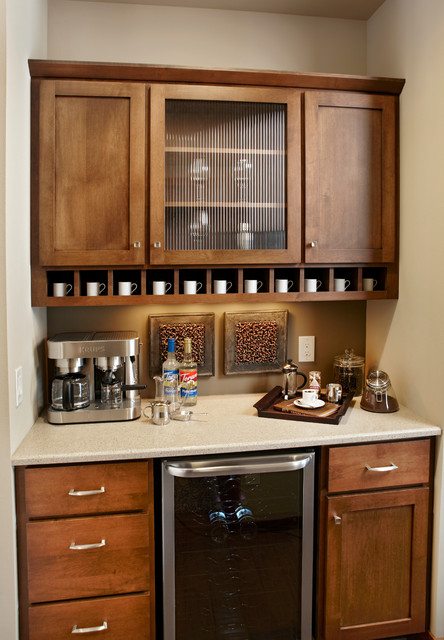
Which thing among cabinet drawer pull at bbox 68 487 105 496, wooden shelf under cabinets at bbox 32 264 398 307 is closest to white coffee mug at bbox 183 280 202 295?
wooden shelf under cabinets at bbox 32 264 398 307

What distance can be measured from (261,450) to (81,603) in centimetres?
81

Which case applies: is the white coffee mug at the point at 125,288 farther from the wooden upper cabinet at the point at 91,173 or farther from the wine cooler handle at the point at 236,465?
the wine cooler handle at the point at 236,465

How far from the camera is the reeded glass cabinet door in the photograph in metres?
2.01

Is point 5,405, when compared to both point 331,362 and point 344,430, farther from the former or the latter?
point 331,362

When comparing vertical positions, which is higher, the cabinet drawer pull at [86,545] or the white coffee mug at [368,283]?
the white coffee mug at [368,283]

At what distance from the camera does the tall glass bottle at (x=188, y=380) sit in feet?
7.22

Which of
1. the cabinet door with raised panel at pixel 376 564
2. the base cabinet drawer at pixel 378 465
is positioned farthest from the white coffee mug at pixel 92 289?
the cabinet door with raised panel at pixel 376 564

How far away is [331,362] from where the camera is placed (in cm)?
254

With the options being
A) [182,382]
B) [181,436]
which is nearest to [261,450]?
[181,436]

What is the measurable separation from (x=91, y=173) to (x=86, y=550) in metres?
1.39

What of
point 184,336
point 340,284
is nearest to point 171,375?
point 184,336

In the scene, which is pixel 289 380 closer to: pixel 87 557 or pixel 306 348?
pixel 306 348

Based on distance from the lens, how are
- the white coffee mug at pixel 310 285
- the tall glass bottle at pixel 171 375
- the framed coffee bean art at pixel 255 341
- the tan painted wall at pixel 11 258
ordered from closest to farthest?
1. the tan painted wall at pixel 11 258
2. the tall glass bottle at pixel 171 375
3. the white coffee mug at pixel 310 285
4. the framed coffee bean art at pixel 255 341

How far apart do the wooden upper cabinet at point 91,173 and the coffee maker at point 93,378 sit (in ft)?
1.04
